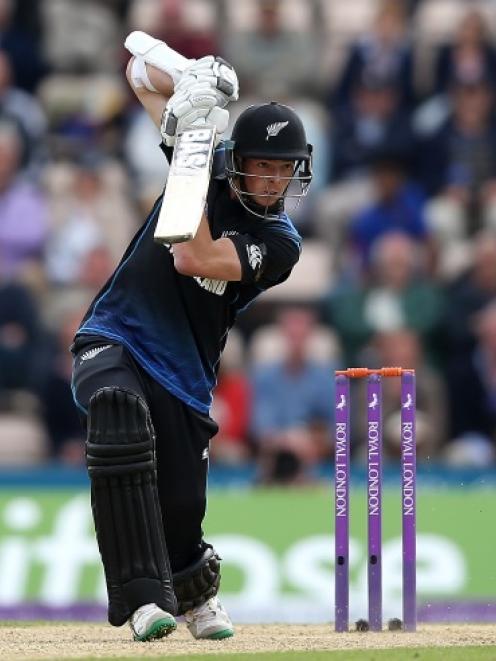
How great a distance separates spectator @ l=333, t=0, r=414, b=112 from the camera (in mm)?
14336

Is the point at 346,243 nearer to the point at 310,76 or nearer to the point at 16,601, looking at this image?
the point at 310,76

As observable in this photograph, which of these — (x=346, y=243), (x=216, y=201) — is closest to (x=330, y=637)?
(x=216, y=201)

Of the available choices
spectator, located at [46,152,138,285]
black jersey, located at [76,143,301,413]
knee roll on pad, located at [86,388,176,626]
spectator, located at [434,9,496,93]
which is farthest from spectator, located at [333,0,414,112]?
knee roll on pad, located at [86,388,176,626]

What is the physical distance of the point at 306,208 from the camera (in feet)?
45.2

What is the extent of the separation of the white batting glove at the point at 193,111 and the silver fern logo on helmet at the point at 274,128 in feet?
0.54


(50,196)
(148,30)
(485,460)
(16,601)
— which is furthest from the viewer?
(148,30)

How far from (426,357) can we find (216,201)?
5987 mm

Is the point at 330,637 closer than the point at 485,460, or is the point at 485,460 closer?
the point at 330,637

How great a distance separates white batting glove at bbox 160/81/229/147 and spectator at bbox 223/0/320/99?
802cm

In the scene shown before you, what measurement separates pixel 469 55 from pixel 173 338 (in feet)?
26.6

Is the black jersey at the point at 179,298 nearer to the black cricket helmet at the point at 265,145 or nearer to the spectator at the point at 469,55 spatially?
the black cricket helmet at the point at 265,145

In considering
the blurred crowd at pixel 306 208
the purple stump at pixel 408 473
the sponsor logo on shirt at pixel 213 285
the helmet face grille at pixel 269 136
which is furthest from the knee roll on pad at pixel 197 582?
the blurred crowd at pixel 306 208

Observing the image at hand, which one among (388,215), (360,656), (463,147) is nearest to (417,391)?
(388,215)

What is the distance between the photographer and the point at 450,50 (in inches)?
563
